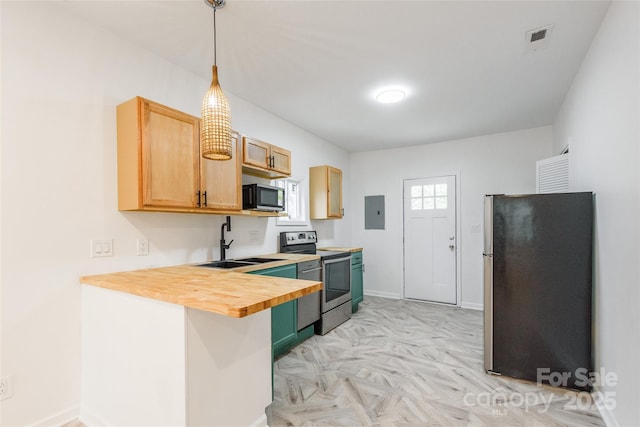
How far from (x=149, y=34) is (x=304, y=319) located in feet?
9.16

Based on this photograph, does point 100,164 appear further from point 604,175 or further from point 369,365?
point 604,175

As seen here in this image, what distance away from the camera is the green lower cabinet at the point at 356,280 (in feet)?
14.2

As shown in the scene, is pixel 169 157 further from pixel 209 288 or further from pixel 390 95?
pixel 390 95

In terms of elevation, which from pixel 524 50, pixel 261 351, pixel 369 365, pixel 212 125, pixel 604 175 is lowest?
pixel 369 365

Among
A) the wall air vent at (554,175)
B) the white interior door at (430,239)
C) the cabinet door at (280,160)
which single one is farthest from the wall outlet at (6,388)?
the white interior door at (430,239)

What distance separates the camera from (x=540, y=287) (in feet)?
7.81

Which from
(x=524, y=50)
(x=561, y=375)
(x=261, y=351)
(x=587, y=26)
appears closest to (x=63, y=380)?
(x=261, y=351)

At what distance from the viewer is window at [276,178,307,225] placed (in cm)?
416

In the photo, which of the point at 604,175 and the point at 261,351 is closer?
the point at 261,351

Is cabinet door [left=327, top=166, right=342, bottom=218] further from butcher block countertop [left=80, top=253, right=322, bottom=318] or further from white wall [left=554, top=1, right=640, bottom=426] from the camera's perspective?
white wall [left=554, top=1, right=640, bottom=426]

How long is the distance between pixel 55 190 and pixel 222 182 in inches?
43.2

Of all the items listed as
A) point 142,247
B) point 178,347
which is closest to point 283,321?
point 142,247

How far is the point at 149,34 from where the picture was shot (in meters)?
2.23

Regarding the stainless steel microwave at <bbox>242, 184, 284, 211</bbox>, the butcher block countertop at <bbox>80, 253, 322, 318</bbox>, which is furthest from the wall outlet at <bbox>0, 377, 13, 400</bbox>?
the stainless steel microwave at <bbox>242, 184, 284, 211</bbox>
